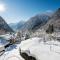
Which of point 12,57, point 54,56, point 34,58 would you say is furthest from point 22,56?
point 54,56

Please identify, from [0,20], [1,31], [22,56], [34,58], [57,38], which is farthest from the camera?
[0,20]

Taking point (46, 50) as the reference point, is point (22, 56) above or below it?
below

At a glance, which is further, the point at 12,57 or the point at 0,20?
the point at 0,20

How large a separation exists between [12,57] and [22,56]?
33.3 inches

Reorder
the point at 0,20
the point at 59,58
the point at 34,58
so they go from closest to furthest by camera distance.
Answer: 1. the point at 59,58
2. the point at 34,58
3. the point at 0,20

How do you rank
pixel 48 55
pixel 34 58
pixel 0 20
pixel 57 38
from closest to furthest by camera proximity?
pixel 48 55
pixel 34 58
pixel 57 38
pixel 0 20

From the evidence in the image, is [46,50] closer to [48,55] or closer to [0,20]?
[48,55]

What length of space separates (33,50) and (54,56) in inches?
55.9

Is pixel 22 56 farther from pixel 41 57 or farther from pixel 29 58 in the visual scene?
pixel 41 57

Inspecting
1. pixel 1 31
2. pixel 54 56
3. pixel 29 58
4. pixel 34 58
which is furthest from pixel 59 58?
pixel 1 31

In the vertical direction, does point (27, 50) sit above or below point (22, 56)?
above

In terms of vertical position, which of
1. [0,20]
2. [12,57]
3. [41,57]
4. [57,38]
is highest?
[0,20]

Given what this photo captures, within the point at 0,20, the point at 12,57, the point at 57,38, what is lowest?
the point at 12,57

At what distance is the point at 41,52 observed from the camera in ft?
19.4
